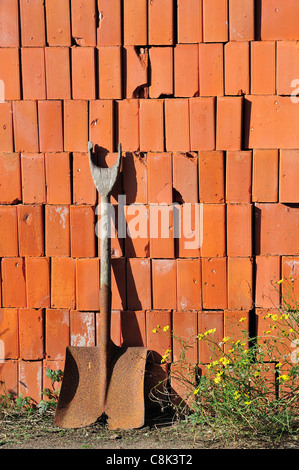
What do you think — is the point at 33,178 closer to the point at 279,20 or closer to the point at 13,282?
the point at 13,282

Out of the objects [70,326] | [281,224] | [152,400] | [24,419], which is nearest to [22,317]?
[70,326]

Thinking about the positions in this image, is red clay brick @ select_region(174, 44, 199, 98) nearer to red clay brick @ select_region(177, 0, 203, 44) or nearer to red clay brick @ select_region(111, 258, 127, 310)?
red clay brick @ select_region(177, 0, 203, 44)

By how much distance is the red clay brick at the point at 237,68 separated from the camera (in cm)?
354

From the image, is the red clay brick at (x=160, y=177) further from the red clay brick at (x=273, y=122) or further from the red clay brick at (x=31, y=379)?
the red clay brick at (x=31, y=379)

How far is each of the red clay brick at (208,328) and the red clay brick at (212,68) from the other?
1.34 metres

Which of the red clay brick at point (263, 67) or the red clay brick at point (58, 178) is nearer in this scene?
the red clay brick at point (263, 67)

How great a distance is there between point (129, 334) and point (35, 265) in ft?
2.40

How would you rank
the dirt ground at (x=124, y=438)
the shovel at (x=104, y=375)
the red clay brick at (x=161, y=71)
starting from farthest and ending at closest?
the red clay brick at (x=161, y=71) < the shovel at (x=104, y=375) < the dirt ground at (x=124, y=438)

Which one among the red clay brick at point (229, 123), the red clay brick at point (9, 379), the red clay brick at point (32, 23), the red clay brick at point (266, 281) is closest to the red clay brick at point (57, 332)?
the red clay brick at point (9, 379)

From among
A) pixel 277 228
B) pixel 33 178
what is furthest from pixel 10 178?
pixel 277 228

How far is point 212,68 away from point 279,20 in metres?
0.48

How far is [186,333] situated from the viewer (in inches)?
145

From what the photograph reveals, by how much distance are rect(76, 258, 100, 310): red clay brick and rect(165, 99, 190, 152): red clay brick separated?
2.82 ft

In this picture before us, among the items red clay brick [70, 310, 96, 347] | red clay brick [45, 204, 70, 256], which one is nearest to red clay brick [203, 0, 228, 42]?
red clay brick [45, 204, 70, 256]
